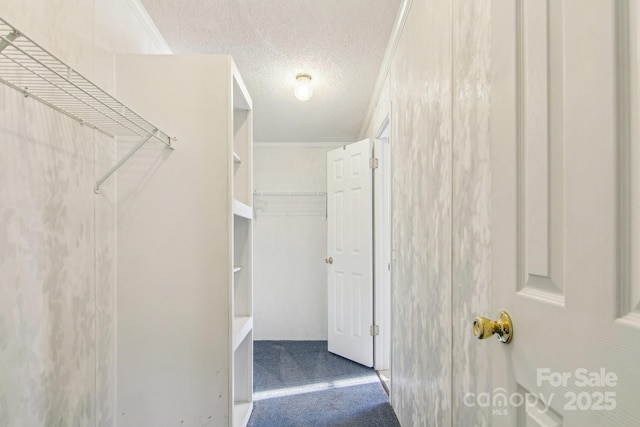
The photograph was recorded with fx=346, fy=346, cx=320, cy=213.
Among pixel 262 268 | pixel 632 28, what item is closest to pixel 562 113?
pixel 632 28

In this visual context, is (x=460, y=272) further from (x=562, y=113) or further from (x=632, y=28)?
(x=632, y=28)

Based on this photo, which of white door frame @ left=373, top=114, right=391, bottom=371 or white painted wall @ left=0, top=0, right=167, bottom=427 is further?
white door frame @ left=373, top=114, right=391, bottom=371

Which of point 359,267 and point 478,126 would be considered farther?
point 359,267

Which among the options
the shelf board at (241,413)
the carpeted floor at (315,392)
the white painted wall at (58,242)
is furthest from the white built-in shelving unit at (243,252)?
the white painted wall at (58,242)

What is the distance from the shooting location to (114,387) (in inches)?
63.4

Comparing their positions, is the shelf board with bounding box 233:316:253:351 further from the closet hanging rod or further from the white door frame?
Answer: the closet hanging rod

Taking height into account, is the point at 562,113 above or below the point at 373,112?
below

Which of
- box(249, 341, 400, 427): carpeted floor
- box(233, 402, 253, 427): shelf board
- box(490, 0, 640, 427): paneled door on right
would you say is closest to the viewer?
box(490, 0, 640, 427): paneled door on right

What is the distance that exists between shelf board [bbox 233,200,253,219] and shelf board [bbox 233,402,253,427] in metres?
1.20

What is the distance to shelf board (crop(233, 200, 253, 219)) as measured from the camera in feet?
6.19

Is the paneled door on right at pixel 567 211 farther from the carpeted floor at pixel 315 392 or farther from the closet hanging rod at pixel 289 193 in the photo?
the closet hanging rod at pixel 289 193

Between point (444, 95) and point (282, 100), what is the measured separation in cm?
200

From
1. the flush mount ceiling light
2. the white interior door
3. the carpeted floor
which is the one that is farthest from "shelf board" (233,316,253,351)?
the flush mount ceiling light

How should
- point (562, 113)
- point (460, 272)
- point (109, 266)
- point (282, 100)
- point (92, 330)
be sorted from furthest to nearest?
point (282, 100), point (109, 266), point (92, 330), point (460, 272), point (562, 113)
